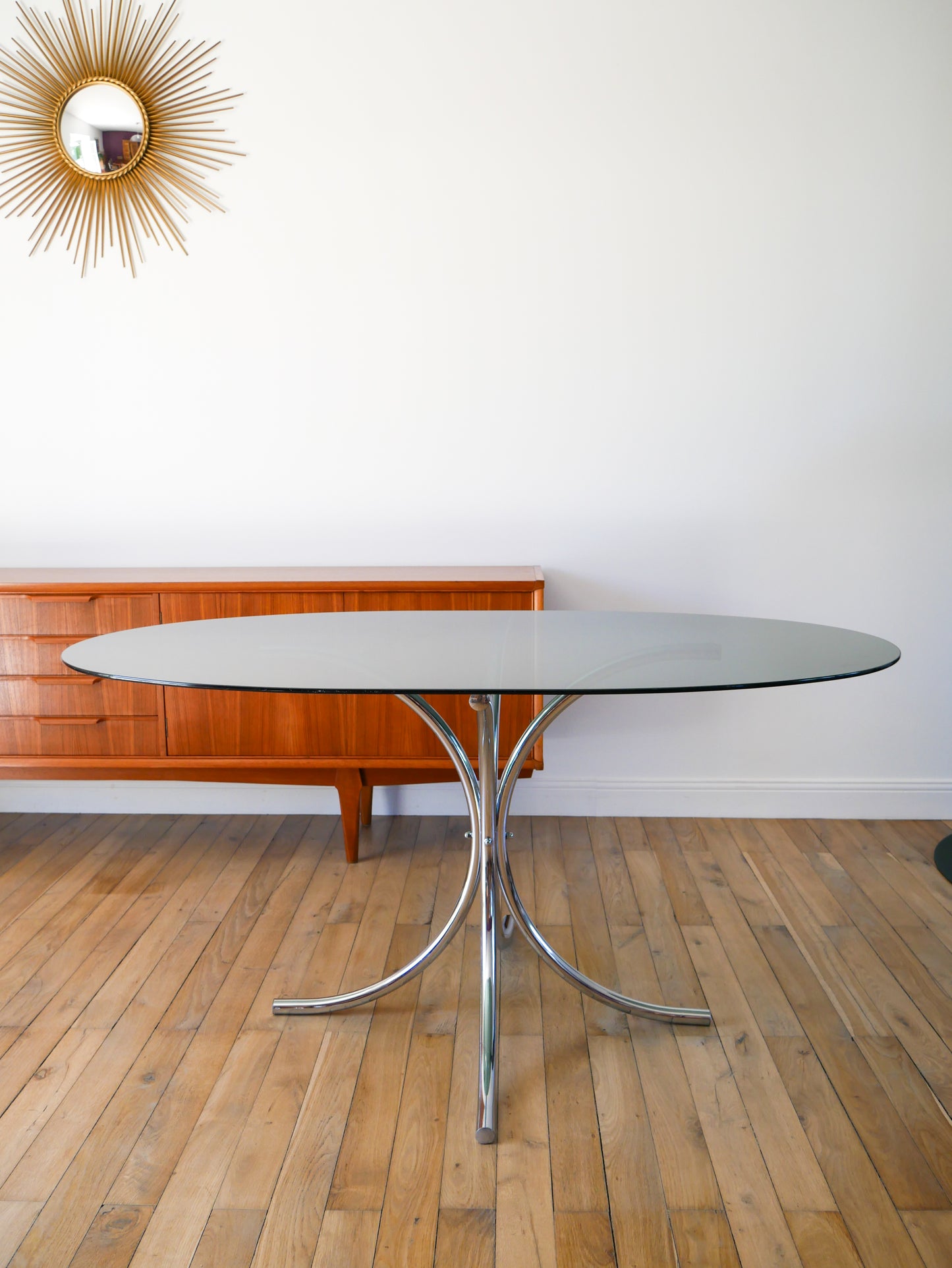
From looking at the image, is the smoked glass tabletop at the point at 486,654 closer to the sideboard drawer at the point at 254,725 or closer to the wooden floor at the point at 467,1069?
the sideboard drawer at the point at 254,725

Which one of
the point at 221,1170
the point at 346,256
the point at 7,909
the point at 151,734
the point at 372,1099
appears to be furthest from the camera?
the point at 346,256

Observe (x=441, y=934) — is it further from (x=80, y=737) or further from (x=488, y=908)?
(x=80, y=737)

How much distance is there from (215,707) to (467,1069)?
1.25m

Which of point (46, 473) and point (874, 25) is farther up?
point (874, 25)

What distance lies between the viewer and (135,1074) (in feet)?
5.51

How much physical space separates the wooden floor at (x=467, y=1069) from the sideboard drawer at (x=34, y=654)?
1.84 feet

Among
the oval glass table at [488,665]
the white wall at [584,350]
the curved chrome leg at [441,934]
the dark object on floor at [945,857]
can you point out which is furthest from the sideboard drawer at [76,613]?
the dark object on floor at [945,857]

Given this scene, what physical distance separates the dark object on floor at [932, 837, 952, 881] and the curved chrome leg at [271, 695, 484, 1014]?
1.44 m

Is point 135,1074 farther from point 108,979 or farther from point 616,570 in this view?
point 616,570

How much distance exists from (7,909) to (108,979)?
531 mm

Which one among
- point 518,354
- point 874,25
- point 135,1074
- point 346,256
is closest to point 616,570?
point 518,354

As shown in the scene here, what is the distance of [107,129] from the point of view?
275cm

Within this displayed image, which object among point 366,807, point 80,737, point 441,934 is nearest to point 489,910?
point 441,934

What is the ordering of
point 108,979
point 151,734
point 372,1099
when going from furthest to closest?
point 151,734, point 108,979, point 372,1099
